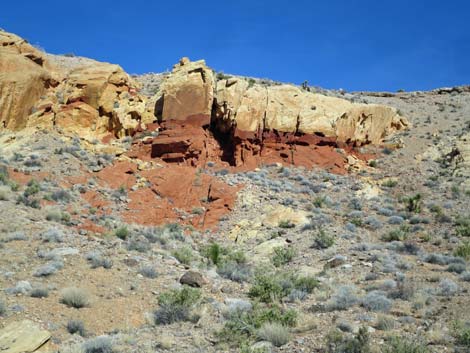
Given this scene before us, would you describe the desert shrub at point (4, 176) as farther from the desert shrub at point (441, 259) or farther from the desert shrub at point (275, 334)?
the desert shrub at point (441, 259)

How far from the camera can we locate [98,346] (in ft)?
26.1

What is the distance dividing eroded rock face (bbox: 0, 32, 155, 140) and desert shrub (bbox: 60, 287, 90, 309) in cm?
1589

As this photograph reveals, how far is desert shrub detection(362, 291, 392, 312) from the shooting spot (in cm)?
985

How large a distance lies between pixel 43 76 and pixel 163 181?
10451 millimetres

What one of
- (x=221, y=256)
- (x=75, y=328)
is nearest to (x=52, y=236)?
(x=75, y=328)

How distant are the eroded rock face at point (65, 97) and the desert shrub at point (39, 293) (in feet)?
51.8

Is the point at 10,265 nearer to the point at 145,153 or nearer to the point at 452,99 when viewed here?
the point at 145,153

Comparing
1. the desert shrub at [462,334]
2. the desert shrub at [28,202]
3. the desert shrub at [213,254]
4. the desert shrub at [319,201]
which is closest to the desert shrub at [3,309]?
the desert shrub at [213,254]

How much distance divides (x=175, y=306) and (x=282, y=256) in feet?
20.7

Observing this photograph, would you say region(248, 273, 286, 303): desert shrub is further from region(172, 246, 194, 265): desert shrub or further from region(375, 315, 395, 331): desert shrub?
region(172, 246, 194, 265): desert shrub

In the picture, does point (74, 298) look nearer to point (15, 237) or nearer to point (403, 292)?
point (15, 237)

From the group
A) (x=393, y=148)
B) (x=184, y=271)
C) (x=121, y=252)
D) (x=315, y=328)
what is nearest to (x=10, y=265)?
(x=121, y=252)

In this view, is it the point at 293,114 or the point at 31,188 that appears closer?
the point at 31,188

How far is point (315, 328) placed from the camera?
900 centimetres
